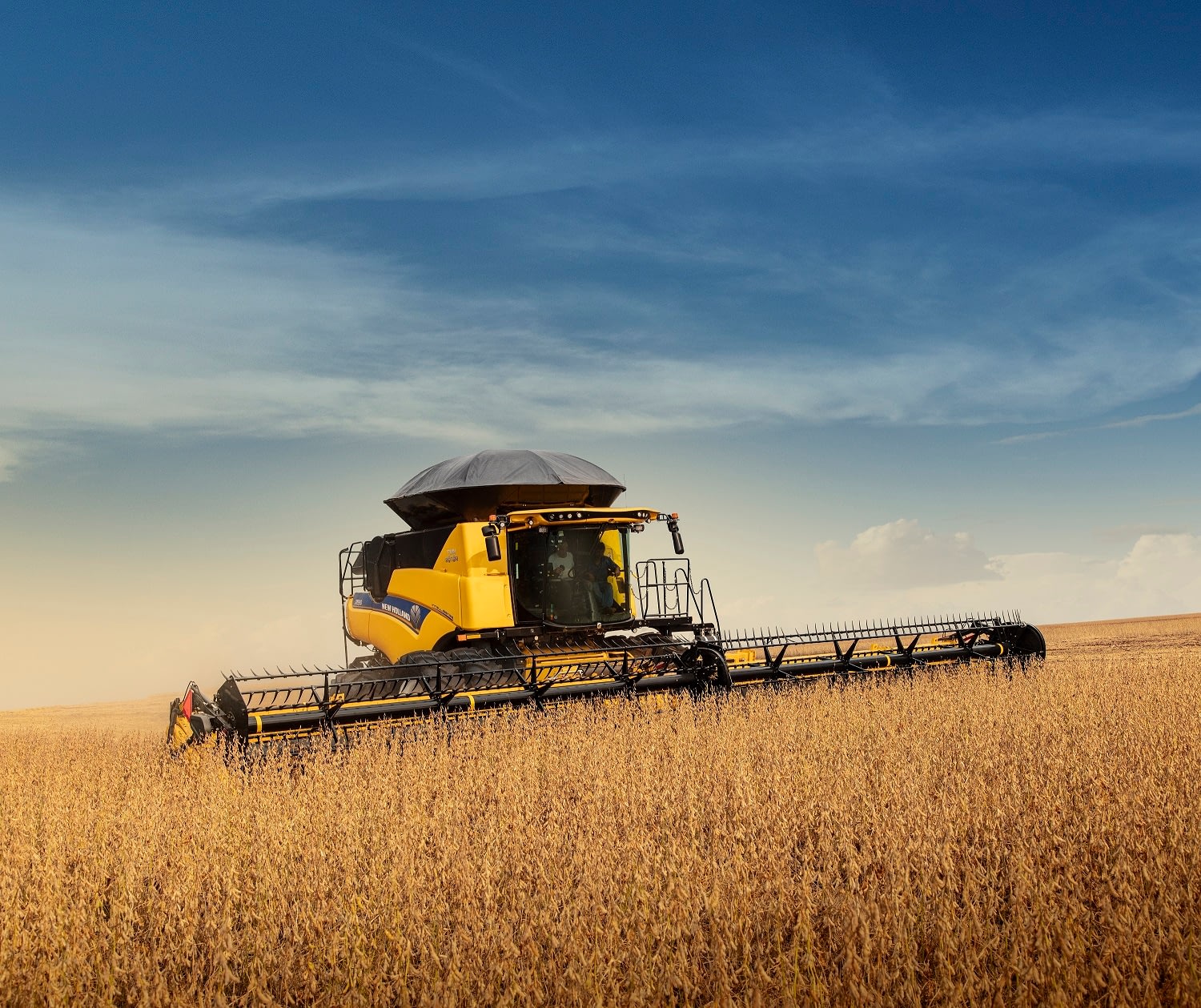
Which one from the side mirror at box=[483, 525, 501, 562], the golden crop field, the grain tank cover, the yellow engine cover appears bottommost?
the golden crop field

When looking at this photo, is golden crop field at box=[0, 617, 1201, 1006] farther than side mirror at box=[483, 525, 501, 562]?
No

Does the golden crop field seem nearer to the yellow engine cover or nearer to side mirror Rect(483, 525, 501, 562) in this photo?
side mirror Rect(483, 525, 501, 562)

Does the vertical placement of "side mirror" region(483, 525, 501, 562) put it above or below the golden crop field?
above

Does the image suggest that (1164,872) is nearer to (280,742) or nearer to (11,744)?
(280,742)

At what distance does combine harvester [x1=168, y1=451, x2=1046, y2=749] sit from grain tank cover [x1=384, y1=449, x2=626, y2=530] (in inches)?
0.8

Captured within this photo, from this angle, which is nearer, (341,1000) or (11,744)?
(341,1000)

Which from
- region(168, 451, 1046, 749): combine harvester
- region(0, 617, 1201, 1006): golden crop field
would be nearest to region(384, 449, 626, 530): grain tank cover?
region(168, 451, 1046, 749): combine harvester

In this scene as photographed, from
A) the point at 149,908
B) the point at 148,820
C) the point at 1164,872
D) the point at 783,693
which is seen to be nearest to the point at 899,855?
the point at 1164,872

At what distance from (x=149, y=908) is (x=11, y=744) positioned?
8959 millimetres

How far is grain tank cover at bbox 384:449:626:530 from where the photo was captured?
38.9 feet

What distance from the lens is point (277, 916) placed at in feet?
14.5

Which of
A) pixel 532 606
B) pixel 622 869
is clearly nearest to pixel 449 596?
pixel 532 606

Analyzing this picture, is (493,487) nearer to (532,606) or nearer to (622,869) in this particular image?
(532,606)

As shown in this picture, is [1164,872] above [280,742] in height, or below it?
below
